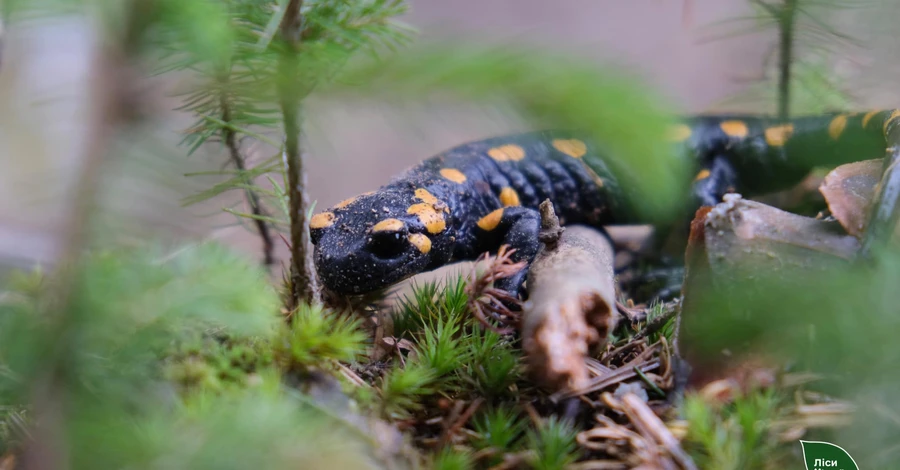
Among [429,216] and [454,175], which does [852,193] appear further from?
[454,175]

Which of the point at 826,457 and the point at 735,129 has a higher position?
the point at 735,129

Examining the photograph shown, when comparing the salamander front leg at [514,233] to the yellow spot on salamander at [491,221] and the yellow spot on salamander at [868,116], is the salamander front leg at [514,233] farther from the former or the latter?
the yellow spot on salamander at [868,116]

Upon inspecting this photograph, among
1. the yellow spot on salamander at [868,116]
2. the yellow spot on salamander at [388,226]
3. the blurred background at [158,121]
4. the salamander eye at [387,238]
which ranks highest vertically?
the blurred background at [158,121]

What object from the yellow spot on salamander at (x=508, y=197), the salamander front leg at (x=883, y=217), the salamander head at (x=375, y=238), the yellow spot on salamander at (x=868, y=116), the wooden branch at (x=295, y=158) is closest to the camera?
the wooden branch at (x=295, y=158)

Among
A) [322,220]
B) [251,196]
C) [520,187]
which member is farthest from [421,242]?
[520,187]

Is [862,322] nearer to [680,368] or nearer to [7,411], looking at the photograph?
[680,368]

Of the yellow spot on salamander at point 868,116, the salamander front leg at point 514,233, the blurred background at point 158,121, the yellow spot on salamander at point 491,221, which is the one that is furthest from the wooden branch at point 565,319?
the yellow spot on salamander at point 868,116

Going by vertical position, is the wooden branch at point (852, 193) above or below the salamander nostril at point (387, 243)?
above

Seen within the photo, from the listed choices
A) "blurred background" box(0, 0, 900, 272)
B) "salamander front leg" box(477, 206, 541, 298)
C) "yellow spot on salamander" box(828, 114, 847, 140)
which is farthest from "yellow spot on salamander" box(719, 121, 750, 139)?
"salamander front leg" box(477, 206, 541, 298)
